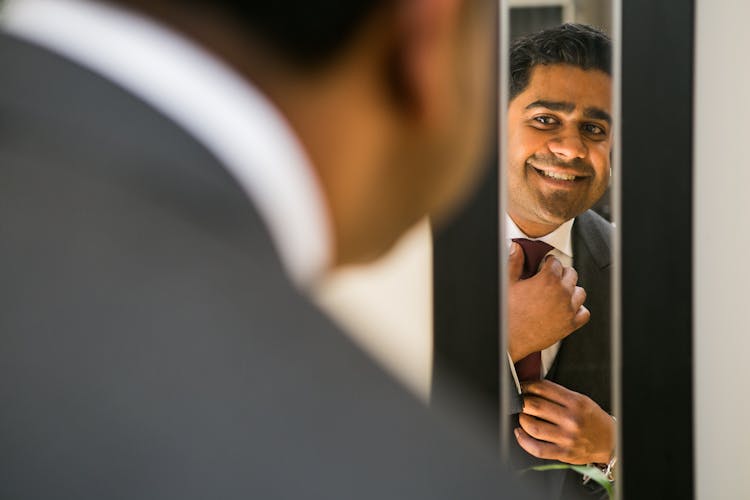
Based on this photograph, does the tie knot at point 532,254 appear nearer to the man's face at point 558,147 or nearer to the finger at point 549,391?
the man's face at point 558,147

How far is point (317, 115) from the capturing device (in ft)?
1.07

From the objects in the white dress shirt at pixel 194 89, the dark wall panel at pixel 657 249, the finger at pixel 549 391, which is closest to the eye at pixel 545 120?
the dark wall panel at pixel 657 249

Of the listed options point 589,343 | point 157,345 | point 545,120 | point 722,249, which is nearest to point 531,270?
point 589,343

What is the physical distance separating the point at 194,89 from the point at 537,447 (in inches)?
59.1

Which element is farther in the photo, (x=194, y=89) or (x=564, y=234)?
(x=564, y=234)

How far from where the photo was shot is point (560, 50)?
167 cm

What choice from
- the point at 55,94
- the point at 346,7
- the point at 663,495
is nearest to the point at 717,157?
the point at 663,495

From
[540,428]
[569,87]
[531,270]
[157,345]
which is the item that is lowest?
[157,345]

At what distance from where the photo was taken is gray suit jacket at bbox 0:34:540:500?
26 centimetres

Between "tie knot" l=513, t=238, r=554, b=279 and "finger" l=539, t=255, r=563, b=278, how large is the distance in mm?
14

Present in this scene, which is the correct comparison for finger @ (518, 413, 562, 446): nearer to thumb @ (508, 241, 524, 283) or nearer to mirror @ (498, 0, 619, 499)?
mirror @ (498, 0, 619, 499)

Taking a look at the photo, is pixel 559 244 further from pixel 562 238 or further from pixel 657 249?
pixel 657 249

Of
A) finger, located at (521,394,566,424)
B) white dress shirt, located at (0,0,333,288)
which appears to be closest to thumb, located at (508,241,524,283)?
finger, located at (521,394,566,424)

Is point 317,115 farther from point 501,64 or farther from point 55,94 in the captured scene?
point 501,64
